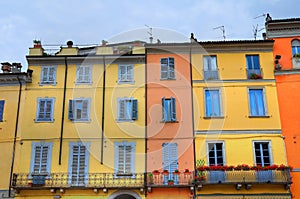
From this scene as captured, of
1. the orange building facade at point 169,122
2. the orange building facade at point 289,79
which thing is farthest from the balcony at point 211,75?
the orange building facade at point 289,79

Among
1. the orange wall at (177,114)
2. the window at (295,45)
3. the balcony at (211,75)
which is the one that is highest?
the window at (295,45)

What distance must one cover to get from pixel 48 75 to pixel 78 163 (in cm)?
641

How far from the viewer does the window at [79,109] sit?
2408 cm

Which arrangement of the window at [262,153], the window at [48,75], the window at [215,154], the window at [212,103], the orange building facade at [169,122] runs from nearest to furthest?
the orange building facade at [169,122] < the window at [262,153] < the window at [215,154] < the window at [212,103] < the window at [48,75]

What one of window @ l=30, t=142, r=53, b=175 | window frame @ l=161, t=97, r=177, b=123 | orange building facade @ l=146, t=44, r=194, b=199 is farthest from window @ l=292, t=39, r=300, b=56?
window @ l=30, t=142, r=53, b=175

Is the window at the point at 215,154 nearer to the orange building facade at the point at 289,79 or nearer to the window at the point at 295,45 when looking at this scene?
the orange building facade at the point at 289,79

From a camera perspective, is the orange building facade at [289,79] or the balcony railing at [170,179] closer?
the balcony railing at [170,179]

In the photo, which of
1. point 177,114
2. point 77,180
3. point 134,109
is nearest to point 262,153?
point 177,114

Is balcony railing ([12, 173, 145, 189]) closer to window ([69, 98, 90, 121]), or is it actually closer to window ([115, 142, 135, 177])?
window ([115, 142, 135, 177])

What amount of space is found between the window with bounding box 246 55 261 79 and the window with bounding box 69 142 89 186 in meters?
11.6

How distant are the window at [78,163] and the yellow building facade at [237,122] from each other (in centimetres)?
691

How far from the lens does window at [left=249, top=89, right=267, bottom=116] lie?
23812mm

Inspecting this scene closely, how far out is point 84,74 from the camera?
82.9 feet

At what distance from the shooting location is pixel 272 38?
998 inches
